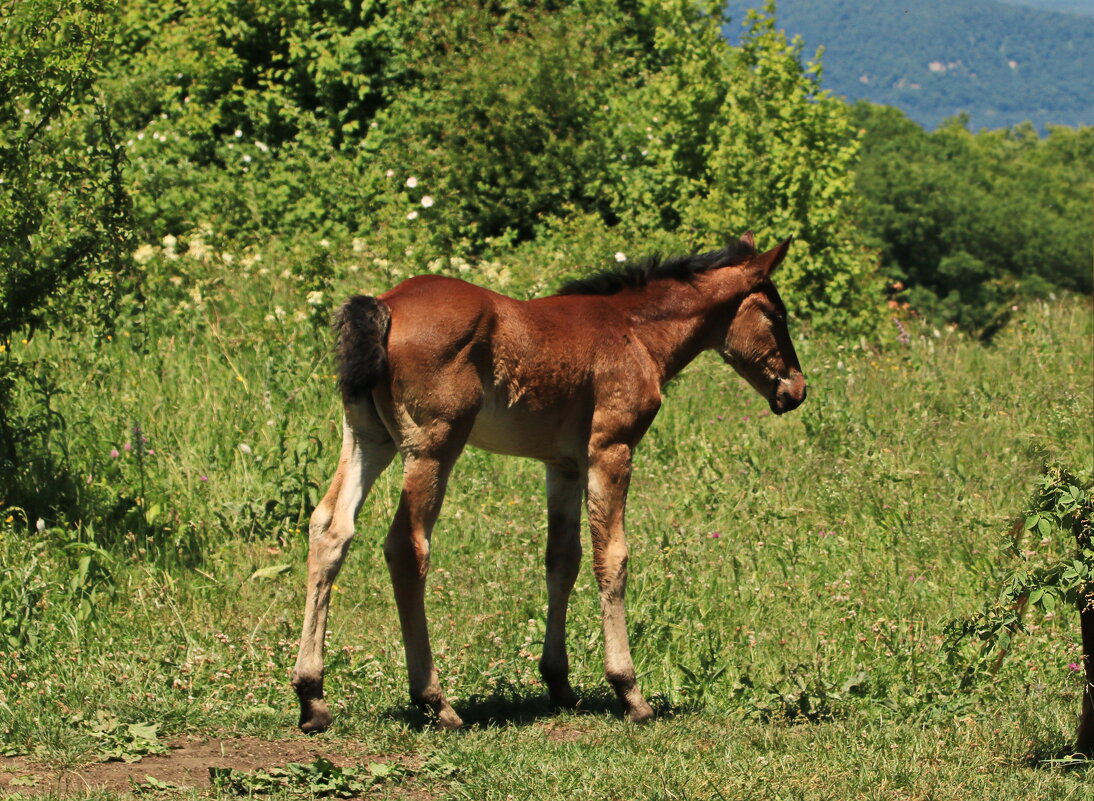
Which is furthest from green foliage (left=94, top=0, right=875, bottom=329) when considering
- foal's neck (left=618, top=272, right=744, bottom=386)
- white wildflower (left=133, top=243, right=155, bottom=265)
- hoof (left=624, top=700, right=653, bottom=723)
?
hoof (left=624, top=700, right=653, bottom=723)

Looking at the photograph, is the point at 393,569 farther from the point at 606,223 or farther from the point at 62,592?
the point at 606,223

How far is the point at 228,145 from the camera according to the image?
15.4 metres

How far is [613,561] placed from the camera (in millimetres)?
5930

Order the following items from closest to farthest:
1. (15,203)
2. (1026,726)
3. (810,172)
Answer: (1026,726) < (15,203) < (810,172)

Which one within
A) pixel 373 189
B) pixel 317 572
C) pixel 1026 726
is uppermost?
pixel 373 189

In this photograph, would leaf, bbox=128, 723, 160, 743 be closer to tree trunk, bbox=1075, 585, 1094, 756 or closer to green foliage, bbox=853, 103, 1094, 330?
tree trunk, bbox=1075, 585, 1094, 756

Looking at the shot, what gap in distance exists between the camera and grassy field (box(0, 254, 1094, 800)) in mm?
5254

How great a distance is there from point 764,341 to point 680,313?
0.51 meters

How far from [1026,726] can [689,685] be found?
160cm

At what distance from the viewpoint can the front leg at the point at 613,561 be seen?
588 cm

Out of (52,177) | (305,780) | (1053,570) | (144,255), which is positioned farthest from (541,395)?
(144,255)

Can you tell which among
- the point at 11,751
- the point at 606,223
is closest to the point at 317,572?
the point at 11,751

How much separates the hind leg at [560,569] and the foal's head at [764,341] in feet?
3.82

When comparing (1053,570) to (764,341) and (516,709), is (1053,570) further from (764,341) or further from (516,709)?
(516,709)
